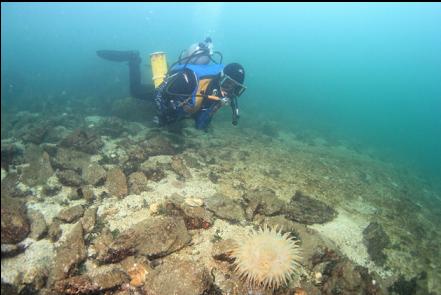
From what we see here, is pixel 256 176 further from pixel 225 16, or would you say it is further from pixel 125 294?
pixel 225 16

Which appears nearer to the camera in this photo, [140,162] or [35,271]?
[35,271]

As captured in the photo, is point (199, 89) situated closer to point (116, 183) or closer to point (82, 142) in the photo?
point (116, 183)

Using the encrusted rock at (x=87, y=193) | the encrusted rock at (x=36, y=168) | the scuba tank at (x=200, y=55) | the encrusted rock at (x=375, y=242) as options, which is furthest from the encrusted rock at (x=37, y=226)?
the encrusted rock at (x=375, y=242)

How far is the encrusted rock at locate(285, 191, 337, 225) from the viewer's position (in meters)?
6.17

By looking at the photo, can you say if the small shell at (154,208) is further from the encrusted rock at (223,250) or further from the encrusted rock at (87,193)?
the encrusted rock at (223,250)

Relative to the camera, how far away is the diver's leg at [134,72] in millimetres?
9828

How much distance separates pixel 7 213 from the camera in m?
3.13

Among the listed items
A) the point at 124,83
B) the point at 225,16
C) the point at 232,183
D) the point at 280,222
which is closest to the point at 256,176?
the point at 232,183

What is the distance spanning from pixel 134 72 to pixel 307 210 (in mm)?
7014

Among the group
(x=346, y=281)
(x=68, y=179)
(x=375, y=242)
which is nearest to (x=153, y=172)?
(x=68, y=179)

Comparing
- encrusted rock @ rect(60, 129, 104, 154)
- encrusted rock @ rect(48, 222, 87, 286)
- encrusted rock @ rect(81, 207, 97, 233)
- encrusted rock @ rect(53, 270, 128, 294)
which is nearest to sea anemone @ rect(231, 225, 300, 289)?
encrusted rock @ rect(53, 270, 128, 294)

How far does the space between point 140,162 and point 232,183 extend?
2.19 metres

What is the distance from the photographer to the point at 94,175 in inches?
236

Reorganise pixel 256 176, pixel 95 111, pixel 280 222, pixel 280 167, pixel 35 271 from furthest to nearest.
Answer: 1. pixel 95 111
2. pixel 280 167
3. pixel 256 176
4. pixel 280 222
5. pixel 35 271
